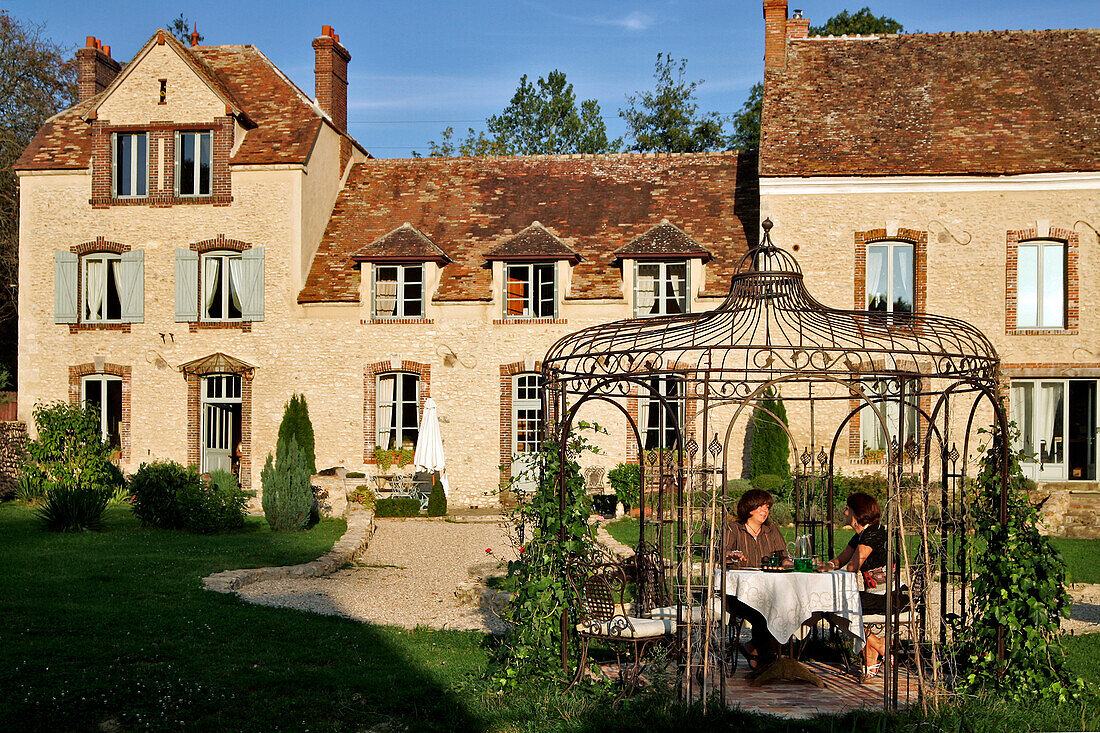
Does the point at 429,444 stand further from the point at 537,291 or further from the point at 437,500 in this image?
the point at 537,291

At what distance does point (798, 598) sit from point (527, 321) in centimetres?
1389

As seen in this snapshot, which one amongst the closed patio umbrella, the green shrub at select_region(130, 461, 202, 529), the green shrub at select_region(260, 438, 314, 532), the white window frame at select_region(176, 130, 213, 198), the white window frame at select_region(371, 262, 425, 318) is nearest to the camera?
the green shrub at select_region(130, 461, 202, 529)

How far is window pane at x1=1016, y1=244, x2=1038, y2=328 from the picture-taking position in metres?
19.2

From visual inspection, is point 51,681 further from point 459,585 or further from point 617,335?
point 459,585

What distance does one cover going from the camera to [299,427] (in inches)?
814

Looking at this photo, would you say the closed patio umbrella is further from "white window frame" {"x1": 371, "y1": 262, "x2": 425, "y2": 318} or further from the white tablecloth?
the white tablecloth

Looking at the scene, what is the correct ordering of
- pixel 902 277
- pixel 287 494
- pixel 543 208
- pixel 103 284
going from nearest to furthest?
pixel 287 494 → pixel 902 277 → pixel 103 284 → pixel 543 208

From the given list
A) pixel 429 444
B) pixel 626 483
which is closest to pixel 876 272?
pixel 626 483

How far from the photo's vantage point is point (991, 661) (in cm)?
653

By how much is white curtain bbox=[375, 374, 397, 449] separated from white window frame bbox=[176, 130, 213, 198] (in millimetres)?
5471

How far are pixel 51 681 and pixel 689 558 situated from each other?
14.0ft

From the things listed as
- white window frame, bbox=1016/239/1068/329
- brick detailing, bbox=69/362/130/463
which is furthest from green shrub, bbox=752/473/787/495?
brick detailing, bbox=69/362/130/463

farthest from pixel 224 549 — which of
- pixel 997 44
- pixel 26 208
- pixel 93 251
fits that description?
pixel 997 44

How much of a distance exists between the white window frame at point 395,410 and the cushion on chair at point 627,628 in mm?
14124
